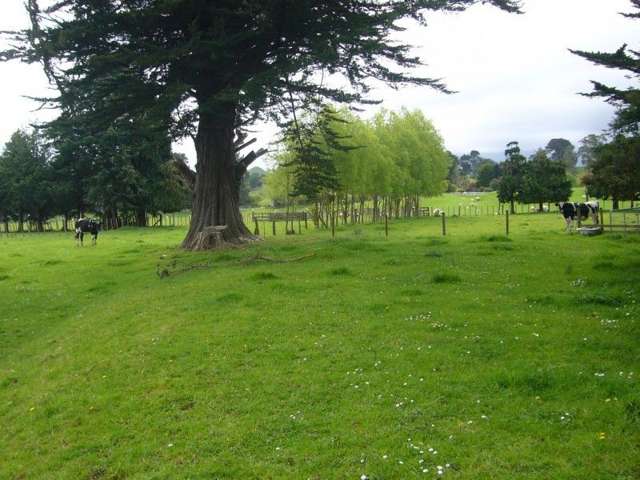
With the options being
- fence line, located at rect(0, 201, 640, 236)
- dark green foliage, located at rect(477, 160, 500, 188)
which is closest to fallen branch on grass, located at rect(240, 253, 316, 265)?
fence line, located at rect(0, 201, 640, 236)

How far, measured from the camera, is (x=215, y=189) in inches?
1041

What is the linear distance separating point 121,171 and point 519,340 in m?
57.1

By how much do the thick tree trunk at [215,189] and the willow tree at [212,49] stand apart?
4.57ft

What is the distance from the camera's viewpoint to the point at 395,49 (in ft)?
72.2

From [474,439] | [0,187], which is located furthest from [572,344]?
[0,187]

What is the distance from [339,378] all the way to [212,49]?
14453mm

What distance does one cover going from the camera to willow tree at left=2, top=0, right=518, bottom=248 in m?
19.2

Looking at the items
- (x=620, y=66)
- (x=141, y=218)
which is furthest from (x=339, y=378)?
(x=141, y=218)

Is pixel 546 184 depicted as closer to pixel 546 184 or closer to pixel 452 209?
pixel 546 184

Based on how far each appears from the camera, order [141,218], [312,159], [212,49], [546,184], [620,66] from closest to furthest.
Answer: [620,66]
[212,49]
[312,159]
[141,218]
[546,184]

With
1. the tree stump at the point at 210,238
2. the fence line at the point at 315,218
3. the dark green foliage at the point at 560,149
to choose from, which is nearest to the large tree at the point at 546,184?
the fence line at the point at 315,218

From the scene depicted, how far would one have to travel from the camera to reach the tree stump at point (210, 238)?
83.7 feet

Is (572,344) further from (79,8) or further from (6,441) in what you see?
(79,8)

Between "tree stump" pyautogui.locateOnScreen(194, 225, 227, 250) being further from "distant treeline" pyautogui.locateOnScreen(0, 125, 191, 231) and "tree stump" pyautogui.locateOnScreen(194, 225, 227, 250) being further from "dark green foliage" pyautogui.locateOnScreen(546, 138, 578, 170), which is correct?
"dark green foliage" pyautogui.locateOnScreen(546, 138, 578, 170)
